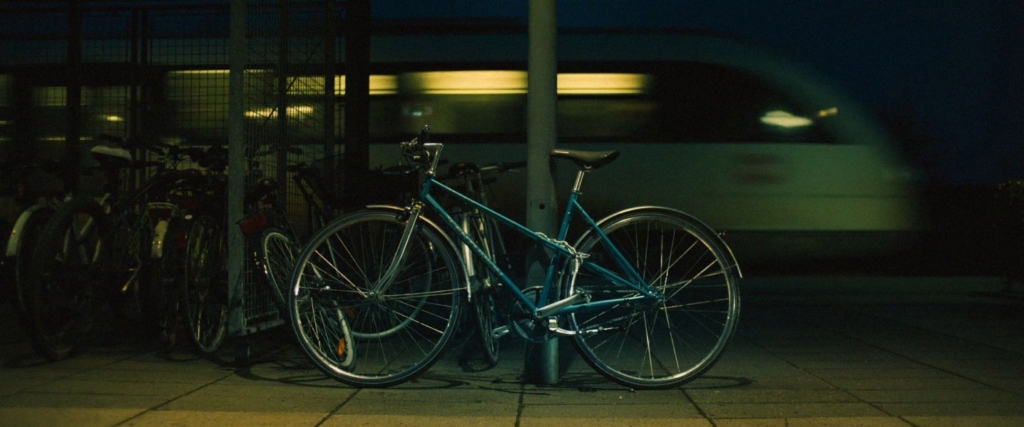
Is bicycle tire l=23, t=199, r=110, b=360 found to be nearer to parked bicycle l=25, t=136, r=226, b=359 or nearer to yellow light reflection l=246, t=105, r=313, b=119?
parked bicycle l=25, t=136, r=226, b=359

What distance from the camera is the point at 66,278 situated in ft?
16.3

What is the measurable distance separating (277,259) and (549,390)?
1.79 m

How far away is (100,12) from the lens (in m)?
7.10

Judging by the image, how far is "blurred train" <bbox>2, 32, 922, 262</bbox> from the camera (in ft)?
35.8

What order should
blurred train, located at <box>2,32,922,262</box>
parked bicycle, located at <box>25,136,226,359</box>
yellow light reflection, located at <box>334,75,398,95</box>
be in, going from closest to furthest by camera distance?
parked bicycle, located at <box>25,136,226,359</box>, blurred train, located at <box>2,32,922,262</box>, yellow light reflection, located at <box>334,75,398,95</box>

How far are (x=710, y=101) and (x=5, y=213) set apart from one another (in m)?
7.92

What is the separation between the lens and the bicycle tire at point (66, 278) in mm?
4664

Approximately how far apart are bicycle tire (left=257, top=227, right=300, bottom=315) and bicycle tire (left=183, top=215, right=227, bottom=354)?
16.2 inches

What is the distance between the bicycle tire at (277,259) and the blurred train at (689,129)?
576 cm

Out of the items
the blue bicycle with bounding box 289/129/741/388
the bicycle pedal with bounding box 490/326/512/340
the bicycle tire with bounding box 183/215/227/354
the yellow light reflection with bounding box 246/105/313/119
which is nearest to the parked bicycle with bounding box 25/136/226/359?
the bicycle tire with bounding box 183/215/227/354

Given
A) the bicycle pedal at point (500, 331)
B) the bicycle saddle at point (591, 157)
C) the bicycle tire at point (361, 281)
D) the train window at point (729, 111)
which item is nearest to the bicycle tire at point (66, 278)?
the bicycle tire at point (361, 281)

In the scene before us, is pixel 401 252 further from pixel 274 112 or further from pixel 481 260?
pixel 274 112

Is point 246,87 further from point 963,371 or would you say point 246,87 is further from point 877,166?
point 877,166

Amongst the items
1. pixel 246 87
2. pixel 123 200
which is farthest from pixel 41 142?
pixel 246 87
